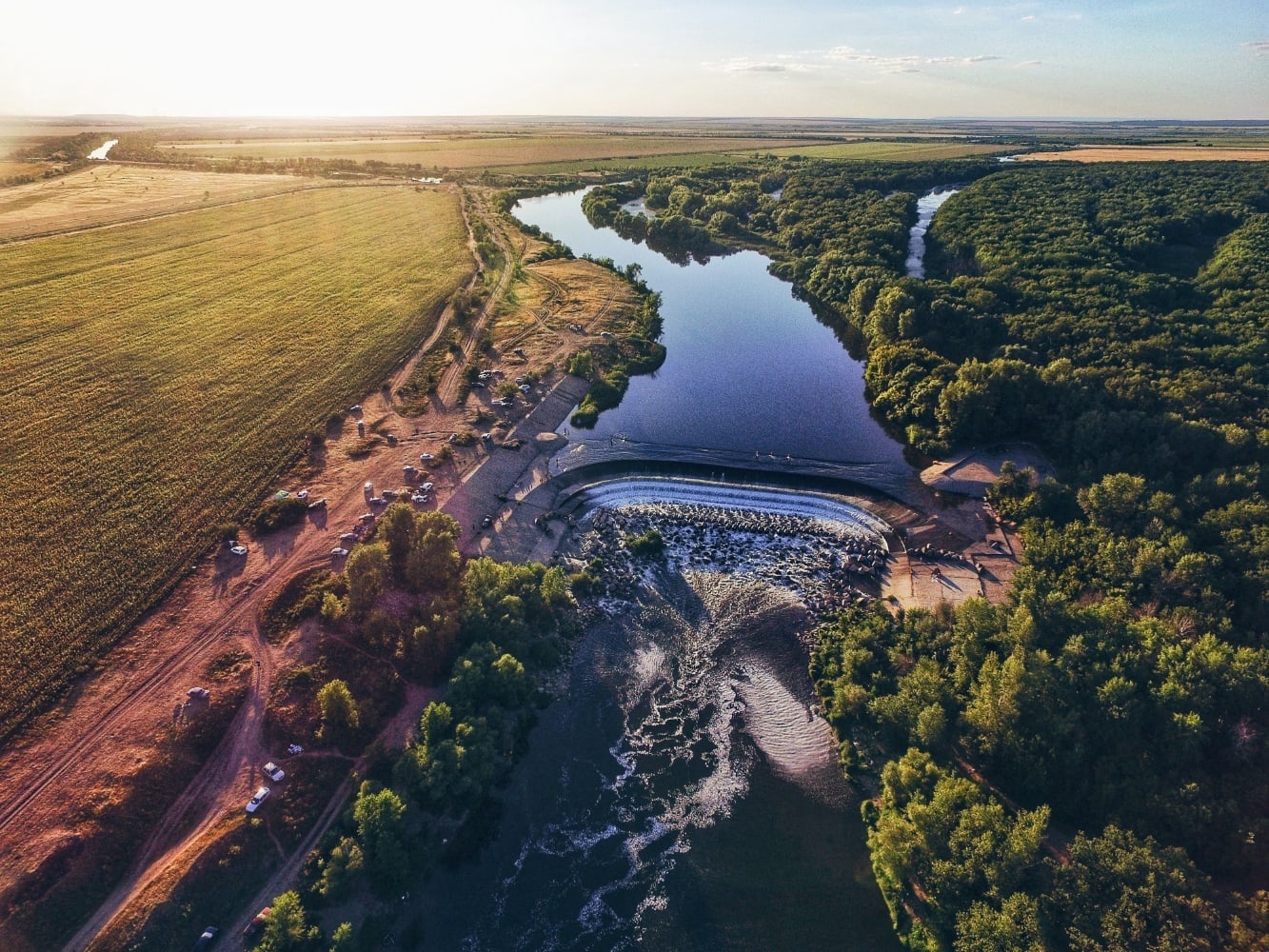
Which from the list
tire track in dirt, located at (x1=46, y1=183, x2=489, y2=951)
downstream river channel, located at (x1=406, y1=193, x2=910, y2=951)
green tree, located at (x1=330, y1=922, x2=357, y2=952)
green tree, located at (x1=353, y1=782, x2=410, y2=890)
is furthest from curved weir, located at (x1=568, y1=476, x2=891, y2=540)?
green tree, located at (x1=330, y1=922, x2=357, y2=952)

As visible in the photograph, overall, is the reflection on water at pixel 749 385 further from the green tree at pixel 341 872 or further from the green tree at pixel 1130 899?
the green tree at pixel 341 872

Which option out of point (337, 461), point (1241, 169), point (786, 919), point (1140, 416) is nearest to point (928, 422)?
point (1140, 416)

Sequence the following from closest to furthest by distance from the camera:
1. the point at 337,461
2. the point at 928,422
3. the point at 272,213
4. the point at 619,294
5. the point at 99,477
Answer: the point at 99,477 → the point at 337,461 → the point at 928,422 → the point at 619,294 → the point at 272,213

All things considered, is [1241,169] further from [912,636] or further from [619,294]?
[912,636]

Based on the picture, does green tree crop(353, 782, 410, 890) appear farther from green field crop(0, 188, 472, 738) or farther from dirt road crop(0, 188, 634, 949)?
green field crop(0, 188, 472, 738)

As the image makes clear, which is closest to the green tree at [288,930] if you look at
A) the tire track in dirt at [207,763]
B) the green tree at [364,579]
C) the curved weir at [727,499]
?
the tire track in dirt at [207,763]

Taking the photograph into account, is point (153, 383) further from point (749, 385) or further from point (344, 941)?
point (749, 385)
